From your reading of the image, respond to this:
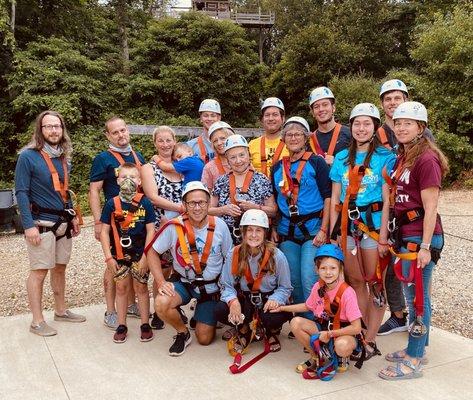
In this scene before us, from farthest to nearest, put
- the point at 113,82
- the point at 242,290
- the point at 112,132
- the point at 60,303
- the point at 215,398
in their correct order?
the point at 113,82 < the point at 60,303 < the point at 112,132 < the point at 242,290 < the point at 215,398

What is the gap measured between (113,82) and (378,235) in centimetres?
1914

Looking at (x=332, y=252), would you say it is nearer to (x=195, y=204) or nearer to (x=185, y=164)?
(x=195, y=204)

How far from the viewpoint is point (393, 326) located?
4.59 metres

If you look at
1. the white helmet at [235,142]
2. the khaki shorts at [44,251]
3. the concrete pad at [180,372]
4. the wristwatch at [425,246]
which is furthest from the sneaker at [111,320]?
the wristwatch at [425,246]

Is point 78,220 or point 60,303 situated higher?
point 78,220

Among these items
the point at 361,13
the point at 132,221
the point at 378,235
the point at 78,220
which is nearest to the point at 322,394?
the point at 378,235

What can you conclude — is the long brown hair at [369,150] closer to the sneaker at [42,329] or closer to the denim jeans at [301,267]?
the denim jeans at [301,267]

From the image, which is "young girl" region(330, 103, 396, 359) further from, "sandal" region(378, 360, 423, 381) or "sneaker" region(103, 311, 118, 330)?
"sneaker" region(103, 311, 118, 330)

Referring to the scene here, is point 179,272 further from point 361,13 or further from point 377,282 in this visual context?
point 361,13

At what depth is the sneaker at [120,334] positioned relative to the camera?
4371mm

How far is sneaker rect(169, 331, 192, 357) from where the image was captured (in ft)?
13.4

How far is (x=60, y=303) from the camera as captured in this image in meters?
4.93

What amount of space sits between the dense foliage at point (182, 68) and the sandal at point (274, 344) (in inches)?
548

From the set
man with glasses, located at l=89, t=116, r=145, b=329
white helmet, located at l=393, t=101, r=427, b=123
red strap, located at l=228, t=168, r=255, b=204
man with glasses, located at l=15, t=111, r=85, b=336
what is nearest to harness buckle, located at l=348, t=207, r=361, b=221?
white helmet, located at l=393, t=101, r=427, b=123
